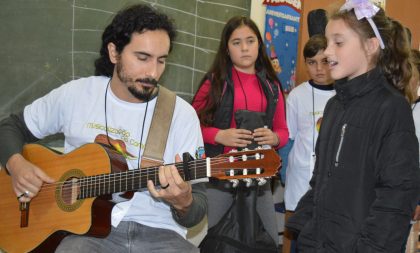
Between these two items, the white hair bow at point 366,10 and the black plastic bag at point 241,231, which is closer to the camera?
the white hair bow at point 366,10

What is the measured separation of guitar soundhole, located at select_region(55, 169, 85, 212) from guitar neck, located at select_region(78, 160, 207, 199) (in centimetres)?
3

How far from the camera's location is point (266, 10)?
12.5ft

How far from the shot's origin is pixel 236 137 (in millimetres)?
2602

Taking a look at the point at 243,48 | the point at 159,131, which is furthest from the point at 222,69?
the point at 159,131

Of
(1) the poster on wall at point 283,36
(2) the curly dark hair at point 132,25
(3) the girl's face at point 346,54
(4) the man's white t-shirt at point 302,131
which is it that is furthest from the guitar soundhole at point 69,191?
(1) the poster on wall at point 283,36

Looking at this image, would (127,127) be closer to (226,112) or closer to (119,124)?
(119,124)

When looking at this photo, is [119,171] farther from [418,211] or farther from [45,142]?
[418,211]

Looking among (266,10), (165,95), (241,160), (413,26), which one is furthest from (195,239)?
(413,26)

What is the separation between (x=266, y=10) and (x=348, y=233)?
245 centimetres

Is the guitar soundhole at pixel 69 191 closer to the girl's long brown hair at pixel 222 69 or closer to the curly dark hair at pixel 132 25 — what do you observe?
the curly dark hair at pixel 132 25

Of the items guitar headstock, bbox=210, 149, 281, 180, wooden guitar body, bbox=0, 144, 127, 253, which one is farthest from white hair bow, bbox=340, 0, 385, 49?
wooden guitar body, bbox=0, 144, 127, 253

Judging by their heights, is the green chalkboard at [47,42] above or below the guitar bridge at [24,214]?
above

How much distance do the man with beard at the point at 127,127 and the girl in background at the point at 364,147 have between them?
20.2 inches

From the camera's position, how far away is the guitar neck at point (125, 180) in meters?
1.84
